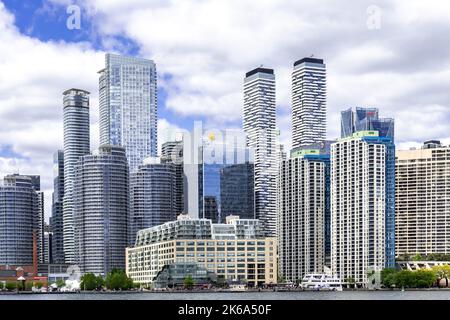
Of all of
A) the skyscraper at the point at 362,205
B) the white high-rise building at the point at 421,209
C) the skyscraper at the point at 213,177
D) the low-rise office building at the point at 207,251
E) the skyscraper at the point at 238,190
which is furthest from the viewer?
the skyscraper at the point at 238,190

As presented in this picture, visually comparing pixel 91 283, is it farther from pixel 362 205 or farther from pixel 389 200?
pixel 362 205

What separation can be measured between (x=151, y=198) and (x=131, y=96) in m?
30.8

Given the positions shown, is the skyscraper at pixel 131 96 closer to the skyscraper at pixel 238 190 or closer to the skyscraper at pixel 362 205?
the skyscraper at pixel 362 205

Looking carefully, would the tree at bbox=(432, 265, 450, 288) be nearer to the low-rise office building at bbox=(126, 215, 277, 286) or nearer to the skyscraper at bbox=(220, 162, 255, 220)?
the low-rise office building at bbox=(126, 215, 277, 286)

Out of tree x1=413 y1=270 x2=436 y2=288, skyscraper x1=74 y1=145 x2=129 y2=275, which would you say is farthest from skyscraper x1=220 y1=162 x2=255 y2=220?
tree x1=413 y1=270 x2=436 y2=288

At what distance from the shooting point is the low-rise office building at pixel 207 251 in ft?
155

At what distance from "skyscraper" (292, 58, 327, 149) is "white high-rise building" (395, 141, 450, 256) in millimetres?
5214

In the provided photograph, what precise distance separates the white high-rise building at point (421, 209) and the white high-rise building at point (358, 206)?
1.84 metres

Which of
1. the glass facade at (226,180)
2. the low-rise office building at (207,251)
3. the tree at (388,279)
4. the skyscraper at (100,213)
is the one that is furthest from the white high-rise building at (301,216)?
the tree at (388,279)

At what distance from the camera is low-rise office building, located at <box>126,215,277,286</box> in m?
47.3

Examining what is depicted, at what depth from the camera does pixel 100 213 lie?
59562 mm

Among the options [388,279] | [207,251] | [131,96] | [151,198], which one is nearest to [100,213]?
[151,198]
